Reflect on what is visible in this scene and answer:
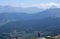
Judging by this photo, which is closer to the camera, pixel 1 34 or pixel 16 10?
pixel 1 34

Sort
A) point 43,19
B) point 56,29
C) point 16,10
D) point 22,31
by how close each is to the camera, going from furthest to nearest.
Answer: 1. point 16,10
2. point 43,19
3. point 22,31
4. point 56,29

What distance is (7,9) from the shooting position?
12.2 m

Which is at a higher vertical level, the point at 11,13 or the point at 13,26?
the point at 11,13

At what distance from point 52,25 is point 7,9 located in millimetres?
3696

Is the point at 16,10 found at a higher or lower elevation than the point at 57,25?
higher


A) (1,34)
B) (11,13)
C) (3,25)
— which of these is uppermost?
(11,13)

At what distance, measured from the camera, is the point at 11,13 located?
37.7 ft

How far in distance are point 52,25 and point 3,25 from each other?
3237 millimetres

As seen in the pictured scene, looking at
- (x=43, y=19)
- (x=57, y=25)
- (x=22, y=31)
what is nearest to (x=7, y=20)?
(x=22, y=31)

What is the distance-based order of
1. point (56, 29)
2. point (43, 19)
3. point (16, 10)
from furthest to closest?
point (16, 10)
point (43, 19)
point (56, 29)

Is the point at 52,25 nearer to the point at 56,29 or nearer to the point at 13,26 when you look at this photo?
the point at 56,29

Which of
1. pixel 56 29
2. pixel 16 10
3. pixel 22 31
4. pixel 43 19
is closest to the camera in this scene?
pixel 56 29

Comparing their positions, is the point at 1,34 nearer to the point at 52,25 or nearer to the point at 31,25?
the point at 31,25

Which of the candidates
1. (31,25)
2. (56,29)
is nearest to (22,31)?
(31,25)
